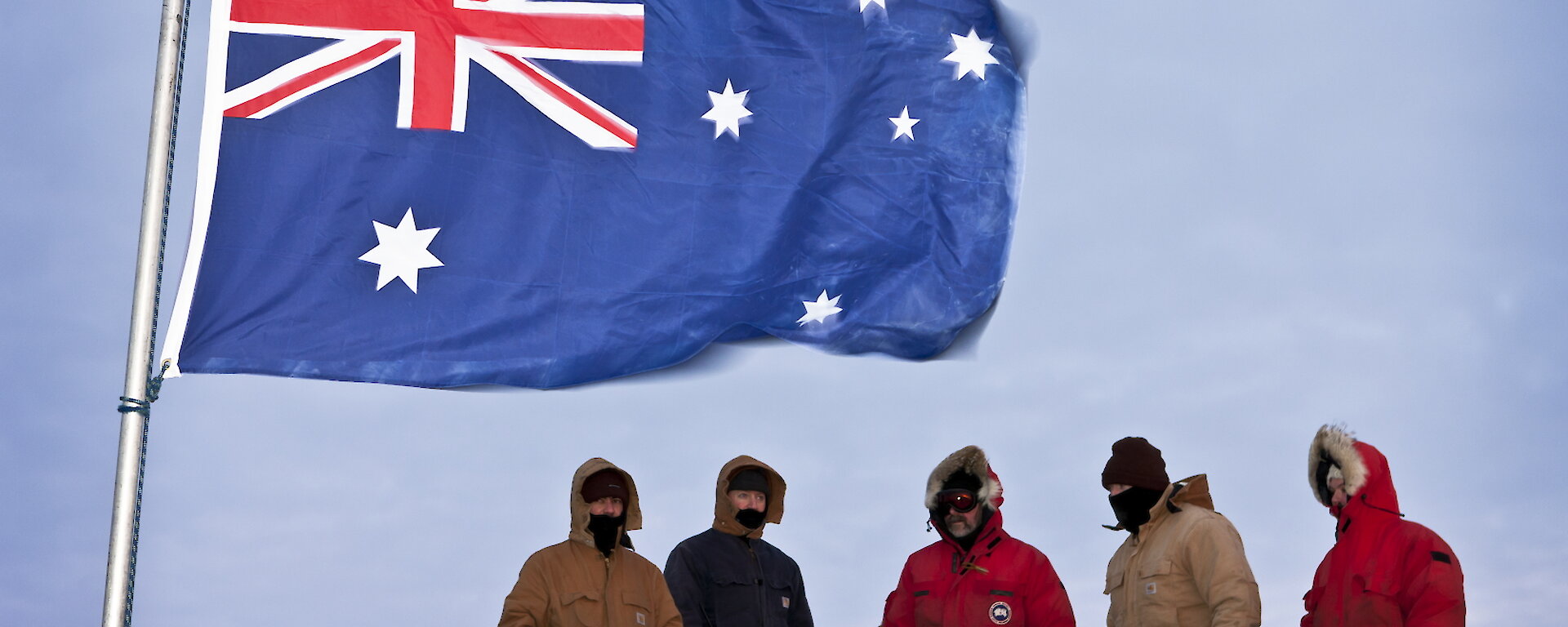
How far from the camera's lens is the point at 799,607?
1020cm

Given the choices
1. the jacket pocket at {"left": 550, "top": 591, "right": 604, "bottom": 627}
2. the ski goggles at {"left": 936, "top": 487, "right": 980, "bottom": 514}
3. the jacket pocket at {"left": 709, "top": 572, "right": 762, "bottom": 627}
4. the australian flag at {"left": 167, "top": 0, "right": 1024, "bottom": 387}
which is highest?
the australian flag at {"left": 167, "top": 0, "right": 1024, "bottom": 387}

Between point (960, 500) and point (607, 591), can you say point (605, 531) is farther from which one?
point (960, 500)

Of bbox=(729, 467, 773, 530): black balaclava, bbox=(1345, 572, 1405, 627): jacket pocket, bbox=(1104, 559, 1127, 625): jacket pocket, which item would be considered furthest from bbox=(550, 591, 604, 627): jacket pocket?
bbox=(1345, 572, 1405, 627): jacket pocket

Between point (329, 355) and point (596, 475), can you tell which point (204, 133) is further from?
point (596, 475)

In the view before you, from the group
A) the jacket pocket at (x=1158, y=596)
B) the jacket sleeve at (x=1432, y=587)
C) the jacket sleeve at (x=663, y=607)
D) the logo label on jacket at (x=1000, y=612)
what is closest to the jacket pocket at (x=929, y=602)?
the logo label on jacket at (x=1000, y=612)

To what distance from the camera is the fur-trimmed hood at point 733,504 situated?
10.0 metres

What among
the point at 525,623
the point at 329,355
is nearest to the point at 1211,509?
the point at 525,623

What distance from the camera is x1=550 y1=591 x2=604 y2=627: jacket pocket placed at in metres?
8.85

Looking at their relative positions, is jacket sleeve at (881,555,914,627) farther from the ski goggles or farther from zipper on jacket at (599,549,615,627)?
zipper on jacket at (599,549,615,627)

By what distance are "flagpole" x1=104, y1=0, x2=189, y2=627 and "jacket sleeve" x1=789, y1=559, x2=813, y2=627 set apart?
159 inches

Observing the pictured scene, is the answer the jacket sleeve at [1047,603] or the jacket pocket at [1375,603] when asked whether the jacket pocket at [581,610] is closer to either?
the jacket sleeve at [1047,603]

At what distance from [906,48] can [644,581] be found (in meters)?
4.92

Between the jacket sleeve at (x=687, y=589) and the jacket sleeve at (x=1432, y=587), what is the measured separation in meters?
4.09

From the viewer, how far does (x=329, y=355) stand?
9.38 m
